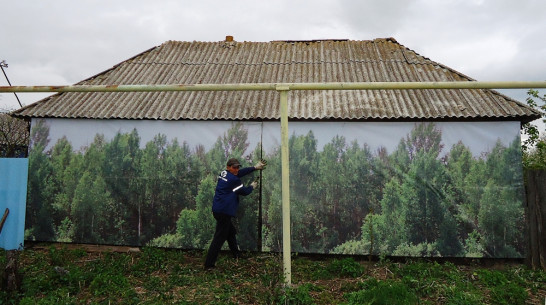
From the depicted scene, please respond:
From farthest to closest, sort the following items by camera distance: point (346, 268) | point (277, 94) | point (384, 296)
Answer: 1. point (277, 94)
2. point (346, 268)
3. point (384, 296)

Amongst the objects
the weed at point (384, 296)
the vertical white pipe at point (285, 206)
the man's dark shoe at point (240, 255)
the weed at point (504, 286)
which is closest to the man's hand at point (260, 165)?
the vertical white pipe at point (285, 206)

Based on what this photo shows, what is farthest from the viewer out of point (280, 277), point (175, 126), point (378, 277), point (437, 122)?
point (175, 126)

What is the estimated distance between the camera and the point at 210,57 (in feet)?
29.5

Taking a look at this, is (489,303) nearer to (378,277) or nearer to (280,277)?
(378,277)

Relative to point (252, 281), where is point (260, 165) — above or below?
above

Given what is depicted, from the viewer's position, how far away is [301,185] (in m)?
6.50

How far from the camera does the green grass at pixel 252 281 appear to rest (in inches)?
175

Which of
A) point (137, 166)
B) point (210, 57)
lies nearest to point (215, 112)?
point (137, 166)

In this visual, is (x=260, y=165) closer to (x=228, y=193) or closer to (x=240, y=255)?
(x=228, y=193)

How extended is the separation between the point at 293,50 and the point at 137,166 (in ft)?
17.0

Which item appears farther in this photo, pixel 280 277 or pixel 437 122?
pixel 437 122

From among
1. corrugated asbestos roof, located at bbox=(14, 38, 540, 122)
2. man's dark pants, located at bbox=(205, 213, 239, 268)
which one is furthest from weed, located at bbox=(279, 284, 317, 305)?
corrugated asbestos roof, located at bbox=(14, 38, 540, 122)

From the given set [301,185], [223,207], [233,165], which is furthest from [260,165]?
[301,185]

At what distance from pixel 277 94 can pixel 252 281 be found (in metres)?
3.87
